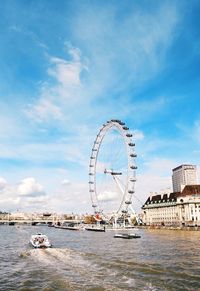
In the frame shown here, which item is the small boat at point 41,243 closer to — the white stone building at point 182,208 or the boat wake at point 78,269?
the boat wake at point 78,269

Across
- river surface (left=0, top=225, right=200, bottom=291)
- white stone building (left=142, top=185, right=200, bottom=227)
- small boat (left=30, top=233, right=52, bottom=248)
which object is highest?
white stone building (left=142, top=185, right=200, bottom=227)

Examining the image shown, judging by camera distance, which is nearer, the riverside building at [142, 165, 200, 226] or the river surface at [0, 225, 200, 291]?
the river surface at [0, 225, 200, 291]

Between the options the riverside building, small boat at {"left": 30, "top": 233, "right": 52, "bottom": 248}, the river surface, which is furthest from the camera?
the riverside building

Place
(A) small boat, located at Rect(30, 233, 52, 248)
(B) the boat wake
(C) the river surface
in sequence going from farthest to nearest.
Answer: (A) small boat, located at Rect(30, 233, 52, 248) → (B) the boat wake → (C) the river surface

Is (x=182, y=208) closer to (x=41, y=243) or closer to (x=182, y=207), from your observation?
(x=182, y=207)

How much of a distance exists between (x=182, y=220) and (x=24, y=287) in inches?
5975

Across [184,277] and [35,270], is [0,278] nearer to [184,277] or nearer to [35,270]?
[35,270]

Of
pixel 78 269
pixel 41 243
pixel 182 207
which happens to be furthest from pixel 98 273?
pixel 182 207

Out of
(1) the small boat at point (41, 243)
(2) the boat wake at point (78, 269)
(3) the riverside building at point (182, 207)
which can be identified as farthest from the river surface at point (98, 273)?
(3) the riverside building at point (182, 207)

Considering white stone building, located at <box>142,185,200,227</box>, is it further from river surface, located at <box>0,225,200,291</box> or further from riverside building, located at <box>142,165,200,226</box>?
river surface, located at <box>0,225,200,291</box>

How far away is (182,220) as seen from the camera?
17625 cm

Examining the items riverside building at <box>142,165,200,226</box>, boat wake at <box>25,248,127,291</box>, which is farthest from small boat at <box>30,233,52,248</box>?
riverside building at <box>142,165,200,226</box>

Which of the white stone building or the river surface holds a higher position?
the white stone building

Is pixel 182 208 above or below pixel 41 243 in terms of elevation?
above
